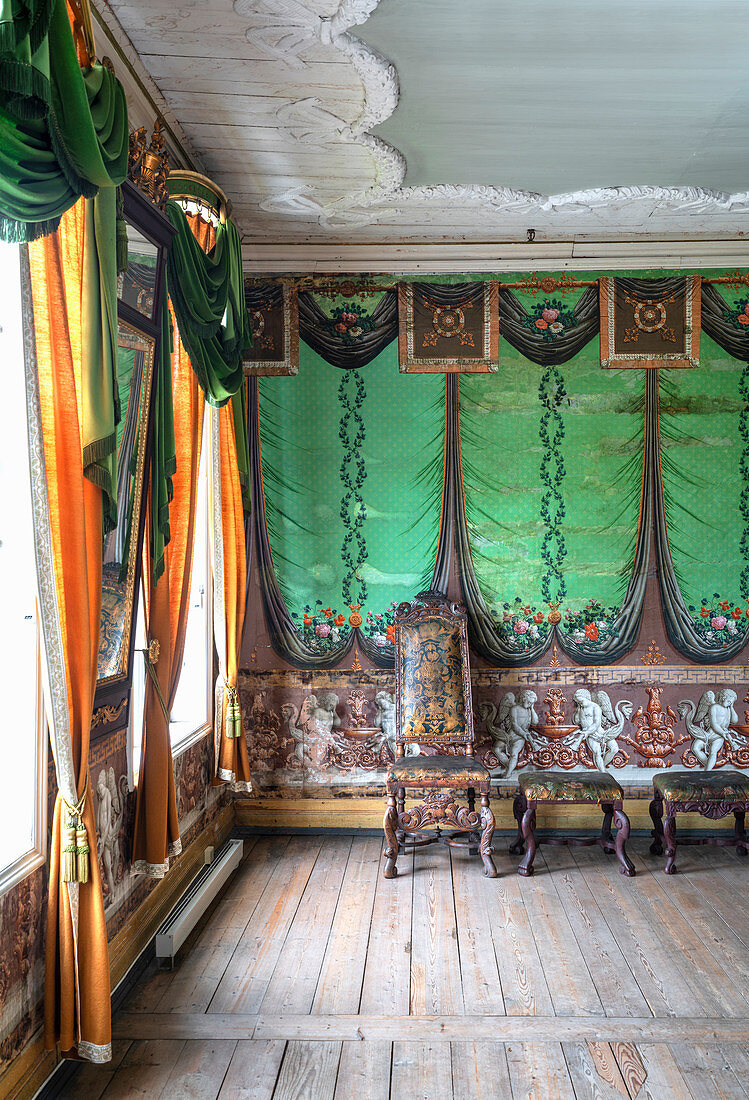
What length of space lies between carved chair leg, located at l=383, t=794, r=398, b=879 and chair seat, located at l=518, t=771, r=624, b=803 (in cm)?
72

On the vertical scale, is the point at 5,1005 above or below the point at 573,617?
below

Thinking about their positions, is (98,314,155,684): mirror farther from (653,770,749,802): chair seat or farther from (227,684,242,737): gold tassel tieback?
(653,770,749,802): chair seat

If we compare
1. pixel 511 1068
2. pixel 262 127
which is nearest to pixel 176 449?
pixel 262 127

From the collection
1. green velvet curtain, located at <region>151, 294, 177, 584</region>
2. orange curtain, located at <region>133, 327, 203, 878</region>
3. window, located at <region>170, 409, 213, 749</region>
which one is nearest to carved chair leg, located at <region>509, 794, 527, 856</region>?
window, located at <region>170, 409, 213, 749</region>

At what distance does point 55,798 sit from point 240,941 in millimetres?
1438

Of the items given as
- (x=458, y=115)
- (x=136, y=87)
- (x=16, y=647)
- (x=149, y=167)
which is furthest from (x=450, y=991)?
(x=136, y=87)

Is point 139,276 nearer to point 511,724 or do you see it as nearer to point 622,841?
point 511,724

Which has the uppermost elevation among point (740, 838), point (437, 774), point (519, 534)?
point (519, 534)

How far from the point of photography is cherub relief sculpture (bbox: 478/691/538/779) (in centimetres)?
478

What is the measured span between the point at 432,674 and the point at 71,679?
8.56 feet

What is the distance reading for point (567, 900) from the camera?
150 inches

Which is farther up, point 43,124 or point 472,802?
point 43,124

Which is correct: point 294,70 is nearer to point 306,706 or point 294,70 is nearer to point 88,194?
point 88,194

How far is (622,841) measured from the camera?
4.15 metres
